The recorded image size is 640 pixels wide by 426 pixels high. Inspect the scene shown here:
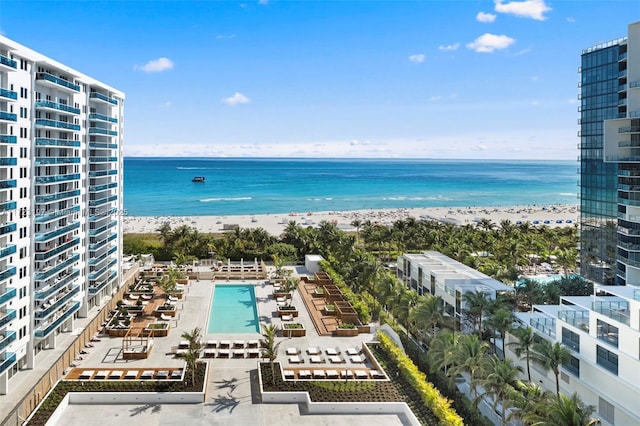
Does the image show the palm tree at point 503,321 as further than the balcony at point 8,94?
Yes

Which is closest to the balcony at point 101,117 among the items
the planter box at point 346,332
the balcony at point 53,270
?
the balcony at point 53,270

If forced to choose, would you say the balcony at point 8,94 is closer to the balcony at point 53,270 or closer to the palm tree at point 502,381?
the balcony at point 53,270

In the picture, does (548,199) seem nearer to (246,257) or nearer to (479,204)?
(479,204)

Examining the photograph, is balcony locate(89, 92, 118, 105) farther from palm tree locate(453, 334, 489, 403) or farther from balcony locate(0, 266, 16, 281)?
palm tree locate(453, 334, 489, 403)

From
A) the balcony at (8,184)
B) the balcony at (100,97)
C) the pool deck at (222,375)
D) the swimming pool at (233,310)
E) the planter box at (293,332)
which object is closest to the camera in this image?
the pool deck at (222,375)

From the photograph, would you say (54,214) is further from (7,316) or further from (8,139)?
(7,316)

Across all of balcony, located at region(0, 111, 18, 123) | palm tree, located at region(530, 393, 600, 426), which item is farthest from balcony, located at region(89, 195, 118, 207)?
palm tree, located at region(530, 393, 600, 426)

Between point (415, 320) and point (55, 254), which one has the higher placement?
point (55, 254)

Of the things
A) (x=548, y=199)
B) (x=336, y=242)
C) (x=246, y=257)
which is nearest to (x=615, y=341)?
(x=336, y=242)
